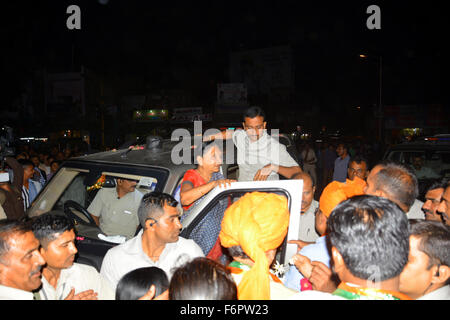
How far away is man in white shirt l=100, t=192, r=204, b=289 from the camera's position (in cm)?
251

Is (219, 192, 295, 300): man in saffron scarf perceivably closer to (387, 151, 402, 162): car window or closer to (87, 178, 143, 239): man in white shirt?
(87, 178, 143, 239): man in white shirt

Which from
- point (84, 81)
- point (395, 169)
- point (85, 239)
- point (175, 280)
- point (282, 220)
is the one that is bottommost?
point (85, 239)

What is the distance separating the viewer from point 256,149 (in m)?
3.68

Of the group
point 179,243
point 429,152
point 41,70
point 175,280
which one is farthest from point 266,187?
point 41,70

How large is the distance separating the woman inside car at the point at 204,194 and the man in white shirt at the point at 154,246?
28 cm

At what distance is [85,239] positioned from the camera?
309 cm

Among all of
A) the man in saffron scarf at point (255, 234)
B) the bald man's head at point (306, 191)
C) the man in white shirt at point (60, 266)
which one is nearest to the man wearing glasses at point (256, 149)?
the bald man's head at point (306, 191)

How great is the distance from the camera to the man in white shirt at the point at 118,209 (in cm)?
370

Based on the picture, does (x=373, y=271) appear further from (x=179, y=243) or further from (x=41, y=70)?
(x=41, y=70)

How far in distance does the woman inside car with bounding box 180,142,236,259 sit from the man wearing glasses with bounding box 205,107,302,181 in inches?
24.1

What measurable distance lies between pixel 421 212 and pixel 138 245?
270cm

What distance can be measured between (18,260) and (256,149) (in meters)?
2.41

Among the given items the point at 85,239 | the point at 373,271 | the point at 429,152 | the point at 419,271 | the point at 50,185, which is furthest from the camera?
the point at 429,152

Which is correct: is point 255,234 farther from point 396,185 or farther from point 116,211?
point 116,211
